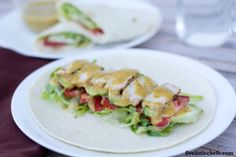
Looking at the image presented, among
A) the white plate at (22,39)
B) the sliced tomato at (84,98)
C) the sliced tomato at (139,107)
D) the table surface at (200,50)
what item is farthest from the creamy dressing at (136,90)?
the white plate at (22,39)

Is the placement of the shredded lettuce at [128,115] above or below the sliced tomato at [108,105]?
above

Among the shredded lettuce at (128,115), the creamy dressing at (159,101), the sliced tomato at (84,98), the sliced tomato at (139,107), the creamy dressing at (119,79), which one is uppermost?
the creamy dressing at (159,101)

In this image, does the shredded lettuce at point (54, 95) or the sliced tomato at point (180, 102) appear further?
the shredded lettuce at point (54, 95)

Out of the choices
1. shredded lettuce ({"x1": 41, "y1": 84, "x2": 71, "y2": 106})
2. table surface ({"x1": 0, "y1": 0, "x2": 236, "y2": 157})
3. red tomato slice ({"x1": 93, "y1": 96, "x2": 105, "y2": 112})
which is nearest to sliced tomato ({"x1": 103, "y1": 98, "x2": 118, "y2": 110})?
red tomato slice ({"x1": 93, "y1": 96, "x2": 105, "y2": 112})

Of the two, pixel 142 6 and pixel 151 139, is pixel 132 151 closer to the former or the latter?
pixel 151 139

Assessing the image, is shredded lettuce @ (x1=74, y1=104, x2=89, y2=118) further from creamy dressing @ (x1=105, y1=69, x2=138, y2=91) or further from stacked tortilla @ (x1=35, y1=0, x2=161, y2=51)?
stacked tortilla @ (x1=35, y1=0, x2=161, y2=51)

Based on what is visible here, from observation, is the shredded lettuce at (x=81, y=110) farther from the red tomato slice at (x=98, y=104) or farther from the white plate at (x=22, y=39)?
the white plate at (x=22, y=39)

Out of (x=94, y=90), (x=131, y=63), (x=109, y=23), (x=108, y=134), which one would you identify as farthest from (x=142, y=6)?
(x=108, y=134)

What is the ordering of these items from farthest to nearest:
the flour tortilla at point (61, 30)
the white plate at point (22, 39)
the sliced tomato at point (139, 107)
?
the flour tortilla at point (61, 30)
the white plate at point (22, 39)
the sliced tomato at point (139, 107)
